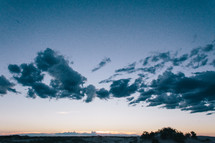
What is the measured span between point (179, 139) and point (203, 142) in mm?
7954

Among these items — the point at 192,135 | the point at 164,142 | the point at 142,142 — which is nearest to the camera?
the point at 164,142

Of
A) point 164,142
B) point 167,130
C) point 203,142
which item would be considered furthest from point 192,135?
point 164,142

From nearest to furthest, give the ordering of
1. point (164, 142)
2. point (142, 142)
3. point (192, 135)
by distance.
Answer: point (164, 142) → point (142, 142) → point (192, 135)

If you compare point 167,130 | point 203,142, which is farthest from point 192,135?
point 167,130

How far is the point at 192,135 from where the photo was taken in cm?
3878

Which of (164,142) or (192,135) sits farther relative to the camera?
(192,135)

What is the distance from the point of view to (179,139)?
1253 inches

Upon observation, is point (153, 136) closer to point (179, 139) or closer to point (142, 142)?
point (142, 142)

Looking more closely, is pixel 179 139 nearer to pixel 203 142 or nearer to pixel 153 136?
pixel 153 136

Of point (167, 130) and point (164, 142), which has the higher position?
point (167, 130)

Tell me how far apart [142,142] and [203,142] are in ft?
47.9

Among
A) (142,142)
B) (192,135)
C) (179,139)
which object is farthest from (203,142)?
(142,142)

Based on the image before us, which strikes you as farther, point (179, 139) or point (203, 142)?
point (203, 142)

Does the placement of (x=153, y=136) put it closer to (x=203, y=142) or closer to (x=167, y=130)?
(x=167, y=130)
